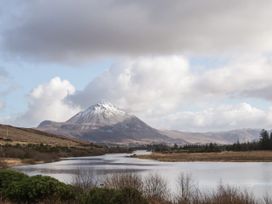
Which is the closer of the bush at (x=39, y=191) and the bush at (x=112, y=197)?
the bush at (x=112, y=197)

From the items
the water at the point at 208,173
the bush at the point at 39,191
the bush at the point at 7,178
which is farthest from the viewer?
the water at the point at 208,173

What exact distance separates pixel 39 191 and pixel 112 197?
A: 541 cm

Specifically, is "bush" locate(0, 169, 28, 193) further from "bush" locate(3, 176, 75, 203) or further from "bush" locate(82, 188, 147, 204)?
"bush" locate(82, 188, 147, 204)

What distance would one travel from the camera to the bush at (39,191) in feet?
86.1

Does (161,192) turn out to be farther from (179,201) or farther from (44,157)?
(44,157)

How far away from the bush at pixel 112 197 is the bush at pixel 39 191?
284 cm

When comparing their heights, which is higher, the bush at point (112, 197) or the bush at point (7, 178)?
the bush at point (7, 178)

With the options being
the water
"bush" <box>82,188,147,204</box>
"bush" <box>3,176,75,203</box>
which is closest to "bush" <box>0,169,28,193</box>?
"bush" <box>3,176,75,203</box>

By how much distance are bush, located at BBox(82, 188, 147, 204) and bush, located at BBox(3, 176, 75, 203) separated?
284cm

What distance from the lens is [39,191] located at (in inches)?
1037

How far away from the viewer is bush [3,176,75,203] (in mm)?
26234

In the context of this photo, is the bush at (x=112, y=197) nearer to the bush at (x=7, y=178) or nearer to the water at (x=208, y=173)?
the bush at (x=7, y=178)

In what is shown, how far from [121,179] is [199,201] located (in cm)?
626

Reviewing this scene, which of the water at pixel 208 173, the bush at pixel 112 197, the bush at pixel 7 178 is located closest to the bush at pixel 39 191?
the bush at pixel 7 178
